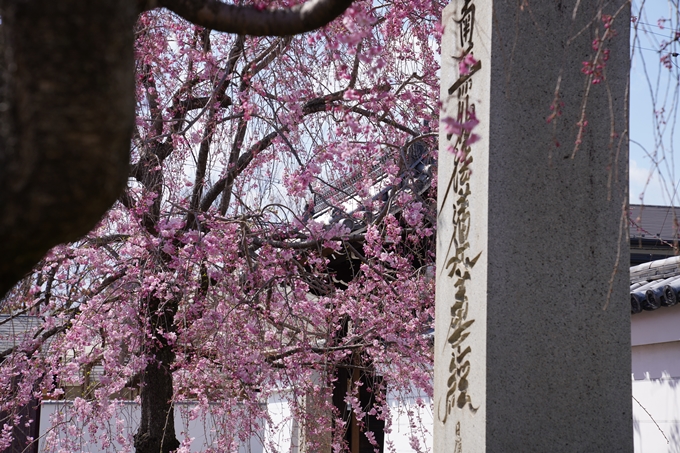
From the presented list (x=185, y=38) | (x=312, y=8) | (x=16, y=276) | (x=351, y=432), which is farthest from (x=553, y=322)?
(x=351, y=432)

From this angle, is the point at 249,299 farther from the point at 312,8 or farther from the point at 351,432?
the point at 351,432

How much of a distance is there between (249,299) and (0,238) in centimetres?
458

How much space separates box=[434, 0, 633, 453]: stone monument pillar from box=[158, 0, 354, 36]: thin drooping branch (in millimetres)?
1239

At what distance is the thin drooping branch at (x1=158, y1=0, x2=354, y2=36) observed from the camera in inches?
71.0

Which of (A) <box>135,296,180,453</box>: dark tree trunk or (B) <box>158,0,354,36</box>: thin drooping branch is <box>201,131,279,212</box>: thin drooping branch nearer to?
(A) <box>135,296,180,453</box>: dark tree trunk

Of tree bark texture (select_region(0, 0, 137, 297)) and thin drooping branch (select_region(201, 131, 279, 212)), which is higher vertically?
thin drooping branch (select_region(201, 131, 279, 212))

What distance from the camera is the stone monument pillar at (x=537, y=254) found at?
2891mm

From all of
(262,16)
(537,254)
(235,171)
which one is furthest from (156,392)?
(262,16)

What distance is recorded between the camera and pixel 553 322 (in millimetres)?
2945


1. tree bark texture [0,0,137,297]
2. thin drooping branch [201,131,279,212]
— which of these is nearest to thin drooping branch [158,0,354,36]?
tree bark texture [0,0,137,297]

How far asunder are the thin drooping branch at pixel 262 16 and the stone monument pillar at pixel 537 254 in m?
1.24

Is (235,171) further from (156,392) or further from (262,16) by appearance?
(262,16)

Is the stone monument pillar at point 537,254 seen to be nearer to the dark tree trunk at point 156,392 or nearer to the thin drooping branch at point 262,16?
the thin drooping branch at point 262,16

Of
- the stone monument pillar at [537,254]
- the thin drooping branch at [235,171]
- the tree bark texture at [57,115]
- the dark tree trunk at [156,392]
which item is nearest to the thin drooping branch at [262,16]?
the tree bark texture at [57,115]
